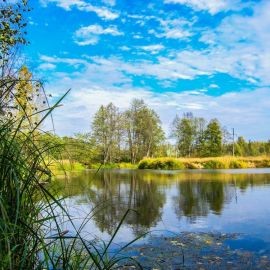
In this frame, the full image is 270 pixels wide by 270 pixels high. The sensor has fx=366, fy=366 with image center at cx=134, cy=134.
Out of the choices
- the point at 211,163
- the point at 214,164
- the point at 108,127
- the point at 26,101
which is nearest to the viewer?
the point at 26,101

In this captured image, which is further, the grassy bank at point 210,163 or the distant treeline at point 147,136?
the distant treeline at point 147,136

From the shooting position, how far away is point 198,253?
5793mm

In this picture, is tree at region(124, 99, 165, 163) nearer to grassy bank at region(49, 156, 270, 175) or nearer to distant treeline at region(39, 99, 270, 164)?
distant treeline at region(39, 99, 270, 164)

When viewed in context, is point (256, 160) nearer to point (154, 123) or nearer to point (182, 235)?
point (154, 123)

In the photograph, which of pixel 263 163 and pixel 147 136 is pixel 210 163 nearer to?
pixel 263 163

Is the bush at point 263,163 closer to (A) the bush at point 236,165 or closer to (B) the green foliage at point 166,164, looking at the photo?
(A) the bush at point 236,165

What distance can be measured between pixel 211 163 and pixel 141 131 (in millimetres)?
25756

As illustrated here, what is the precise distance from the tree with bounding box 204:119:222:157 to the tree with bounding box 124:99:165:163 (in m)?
8.55

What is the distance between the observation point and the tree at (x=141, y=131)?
68375 millimetres

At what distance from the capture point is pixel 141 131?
227 feet

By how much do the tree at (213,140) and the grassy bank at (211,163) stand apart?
2021 cm

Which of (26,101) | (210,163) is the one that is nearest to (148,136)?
(210,163)

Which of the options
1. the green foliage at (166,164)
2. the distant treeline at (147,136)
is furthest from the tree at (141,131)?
the green foliage at (166,164)

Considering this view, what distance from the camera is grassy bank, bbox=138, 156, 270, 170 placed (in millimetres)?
44188
